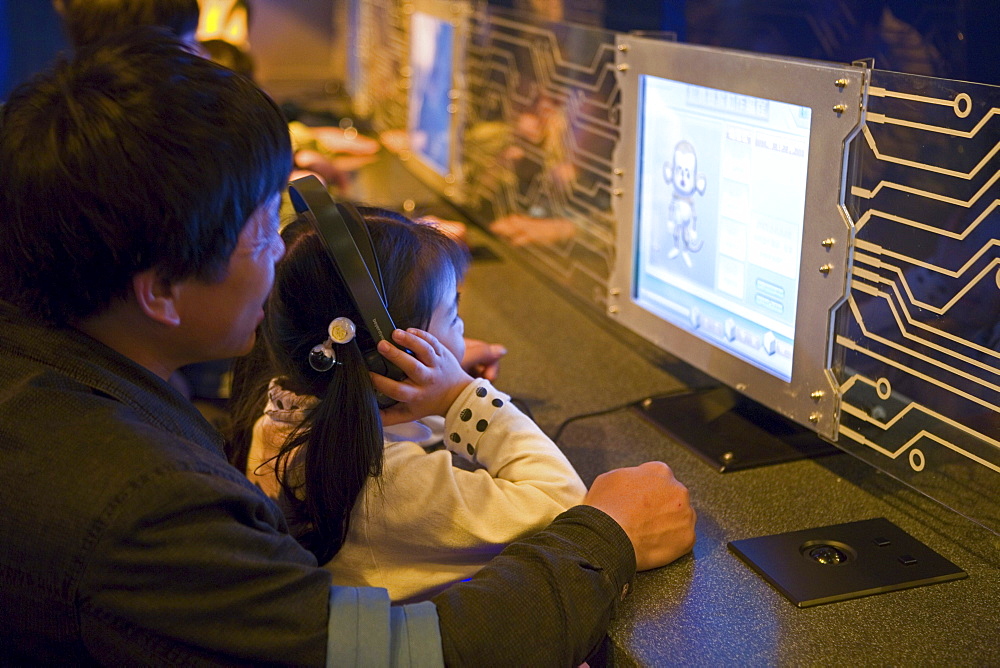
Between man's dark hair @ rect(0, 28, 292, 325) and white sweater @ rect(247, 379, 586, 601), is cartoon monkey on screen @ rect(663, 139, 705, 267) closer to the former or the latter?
white sweater @ rect(247, 379, 586, 601)

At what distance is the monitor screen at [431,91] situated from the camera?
7.17 feet

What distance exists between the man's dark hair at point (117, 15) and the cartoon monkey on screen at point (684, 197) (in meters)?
1.10

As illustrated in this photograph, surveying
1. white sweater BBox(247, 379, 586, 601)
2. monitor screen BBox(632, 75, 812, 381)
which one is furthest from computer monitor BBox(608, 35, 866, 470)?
white sweater BBox(247, 379, 586, 601)

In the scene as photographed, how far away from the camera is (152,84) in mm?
675

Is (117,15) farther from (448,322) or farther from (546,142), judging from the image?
(448,322)

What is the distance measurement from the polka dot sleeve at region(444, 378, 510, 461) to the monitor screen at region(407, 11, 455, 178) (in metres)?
1.28

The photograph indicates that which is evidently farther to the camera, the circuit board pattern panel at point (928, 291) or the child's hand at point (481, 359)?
the child's hand at point (481, 359)

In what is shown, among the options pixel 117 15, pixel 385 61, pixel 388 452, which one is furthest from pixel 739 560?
pixel 385 61

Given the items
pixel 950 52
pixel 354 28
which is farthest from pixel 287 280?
pixel 354 28

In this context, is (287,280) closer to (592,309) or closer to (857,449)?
(857,449)

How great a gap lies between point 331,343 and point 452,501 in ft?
0.61

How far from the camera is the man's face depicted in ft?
2.41

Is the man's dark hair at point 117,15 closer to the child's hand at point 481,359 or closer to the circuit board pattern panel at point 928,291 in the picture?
the child's hand at point 481,359

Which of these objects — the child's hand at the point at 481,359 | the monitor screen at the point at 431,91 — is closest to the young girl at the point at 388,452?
the child's hand at the point at 481,359
